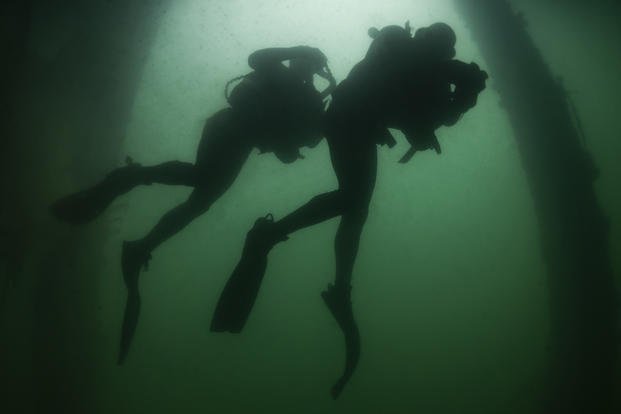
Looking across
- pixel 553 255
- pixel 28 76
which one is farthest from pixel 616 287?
pixel 28 76

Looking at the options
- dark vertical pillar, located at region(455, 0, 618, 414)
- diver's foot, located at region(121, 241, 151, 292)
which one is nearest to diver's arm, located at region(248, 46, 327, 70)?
diver's foot, located at region(121, 241, 151, 292)

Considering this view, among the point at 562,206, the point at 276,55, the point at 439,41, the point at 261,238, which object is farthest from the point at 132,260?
the point at 562,206

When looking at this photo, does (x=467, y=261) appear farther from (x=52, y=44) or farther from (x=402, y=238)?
(x=52, y=44)

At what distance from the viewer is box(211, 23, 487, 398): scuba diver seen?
243 centimetres

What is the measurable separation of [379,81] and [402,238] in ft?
106

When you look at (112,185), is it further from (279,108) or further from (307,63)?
(307,63)

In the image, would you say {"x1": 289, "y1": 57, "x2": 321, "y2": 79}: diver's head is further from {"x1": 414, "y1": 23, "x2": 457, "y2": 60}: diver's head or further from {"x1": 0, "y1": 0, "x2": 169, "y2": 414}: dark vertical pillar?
{"x1": 0, "y1": 0, "x2": 169, "y2": 414}: dark vertical pillar

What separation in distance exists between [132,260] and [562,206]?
6670 millimetres

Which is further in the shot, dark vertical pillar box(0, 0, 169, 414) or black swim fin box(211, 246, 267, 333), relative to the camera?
dark vertical pillar box(0, 0, 169, 414)

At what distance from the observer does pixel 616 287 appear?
6.70 m

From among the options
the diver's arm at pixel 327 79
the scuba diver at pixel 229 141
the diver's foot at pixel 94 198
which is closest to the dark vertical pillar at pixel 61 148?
the diver's foot at pixel 94 198

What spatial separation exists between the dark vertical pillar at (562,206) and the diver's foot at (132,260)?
6.09 m

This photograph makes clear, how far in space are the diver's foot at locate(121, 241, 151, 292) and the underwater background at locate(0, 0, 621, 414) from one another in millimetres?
5254

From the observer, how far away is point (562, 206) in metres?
6.84
